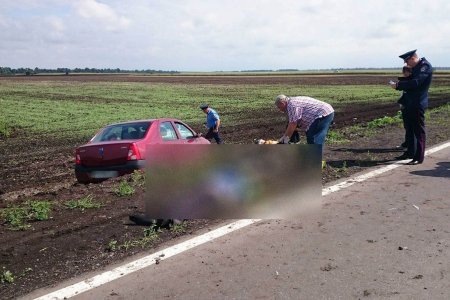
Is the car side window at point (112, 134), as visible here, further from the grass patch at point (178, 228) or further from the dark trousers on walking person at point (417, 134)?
the dark trousers on walking person at point (417, 134)

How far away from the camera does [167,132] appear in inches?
383

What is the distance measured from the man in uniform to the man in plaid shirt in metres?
2.19

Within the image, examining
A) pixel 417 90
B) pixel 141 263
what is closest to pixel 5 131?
pixel 417 90

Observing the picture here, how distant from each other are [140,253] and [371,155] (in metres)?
6.56

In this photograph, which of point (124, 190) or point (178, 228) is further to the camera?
point (124, 190)

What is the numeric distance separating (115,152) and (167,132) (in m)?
1.32

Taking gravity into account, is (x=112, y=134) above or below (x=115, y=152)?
above

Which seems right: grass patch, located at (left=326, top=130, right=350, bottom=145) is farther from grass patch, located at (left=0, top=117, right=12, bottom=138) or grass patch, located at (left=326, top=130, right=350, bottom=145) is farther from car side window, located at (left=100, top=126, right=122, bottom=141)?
grass patch, located at (left=0, top=117, right=12, bottom=138)

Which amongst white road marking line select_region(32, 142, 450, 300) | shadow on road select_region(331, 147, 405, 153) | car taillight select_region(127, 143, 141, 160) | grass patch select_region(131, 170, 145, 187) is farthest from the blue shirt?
white road marking line select_region(32, 142, 450, 300)

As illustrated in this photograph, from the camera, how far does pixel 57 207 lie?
263 inches

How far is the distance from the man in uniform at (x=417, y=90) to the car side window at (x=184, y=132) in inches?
166

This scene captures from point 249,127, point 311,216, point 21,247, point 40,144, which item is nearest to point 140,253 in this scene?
point 21,247

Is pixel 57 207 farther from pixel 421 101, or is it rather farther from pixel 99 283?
pixel 421 101

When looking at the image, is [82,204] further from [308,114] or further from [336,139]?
[336,139]
